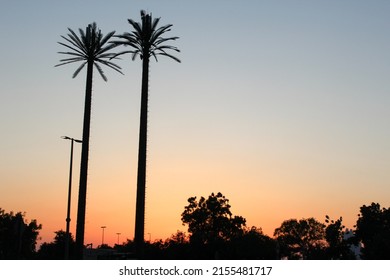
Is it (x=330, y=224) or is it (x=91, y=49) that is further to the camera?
(x=330, y=224)

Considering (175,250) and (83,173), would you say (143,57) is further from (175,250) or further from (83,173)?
(175,250)

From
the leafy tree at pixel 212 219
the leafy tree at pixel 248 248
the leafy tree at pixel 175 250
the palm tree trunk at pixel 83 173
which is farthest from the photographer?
the leafy tree at pixel 212 219

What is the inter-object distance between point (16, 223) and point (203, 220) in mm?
110689

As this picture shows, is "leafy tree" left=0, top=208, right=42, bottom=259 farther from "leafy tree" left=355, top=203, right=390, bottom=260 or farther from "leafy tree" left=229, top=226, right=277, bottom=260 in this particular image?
"leafy tree" left=355, top=203, right=390, bottom=260

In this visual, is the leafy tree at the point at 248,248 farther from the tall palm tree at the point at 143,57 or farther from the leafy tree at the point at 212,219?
the tall palm tree at the point at 143,57

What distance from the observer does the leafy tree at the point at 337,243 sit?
10125cm

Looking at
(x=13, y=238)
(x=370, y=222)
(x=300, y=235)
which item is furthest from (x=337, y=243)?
(x=300, y=235)

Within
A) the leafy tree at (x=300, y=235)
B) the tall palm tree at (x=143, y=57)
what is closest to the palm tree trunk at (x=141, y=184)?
the tall palm tree at (x=143, y=57)

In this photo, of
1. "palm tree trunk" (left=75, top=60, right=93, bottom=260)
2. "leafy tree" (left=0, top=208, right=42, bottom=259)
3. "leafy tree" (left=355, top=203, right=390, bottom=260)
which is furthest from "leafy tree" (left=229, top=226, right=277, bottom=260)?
"palm tree trunk" (left=75, top=60, right=93, bottom=260)

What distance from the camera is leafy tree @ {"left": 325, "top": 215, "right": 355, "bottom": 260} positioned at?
101250mm

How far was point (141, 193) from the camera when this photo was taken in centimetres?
4831
